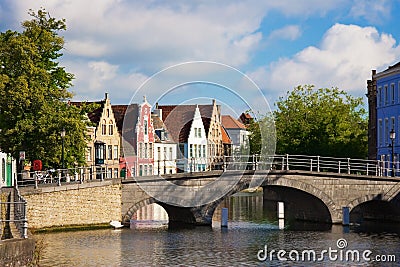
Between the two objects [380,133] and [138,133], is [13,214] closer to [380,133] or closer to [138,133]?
[380,133]

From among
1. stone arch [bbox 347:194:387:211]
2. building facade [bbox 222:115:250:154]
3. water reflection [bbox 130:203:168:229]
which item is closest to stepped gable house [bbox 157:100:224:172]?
building facade [bbox 222:115:250:154]

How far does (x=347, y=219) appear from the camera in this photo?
A: 2050 inches

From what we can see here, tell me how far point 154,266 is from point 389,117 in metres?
40.9

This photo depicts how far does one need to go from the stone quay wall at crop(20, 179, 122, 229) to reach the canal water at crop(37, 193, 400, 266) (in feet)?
4.59

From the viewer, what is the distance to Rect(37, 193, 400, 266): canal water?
34656mm

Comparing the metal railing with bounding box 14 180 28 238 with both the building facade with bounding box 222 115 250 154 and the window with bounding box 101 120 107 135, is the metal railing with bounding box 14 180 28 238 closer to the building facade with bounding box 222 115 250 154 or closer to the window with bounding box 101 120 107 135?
the building facade with bounding box 222 115 250 154

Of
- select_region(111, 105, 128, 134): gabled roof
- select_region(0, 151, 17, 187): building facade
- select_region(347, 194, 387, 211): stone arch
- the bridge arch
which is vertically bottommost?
the bridge arch

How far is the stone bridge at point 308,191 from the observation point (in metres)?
49.9

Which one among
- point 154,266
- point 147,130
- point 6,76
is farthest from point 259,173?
point 147,130

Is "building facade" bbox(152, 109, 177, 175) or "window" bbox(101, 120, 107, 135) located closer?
"building facade" bbox(152, 109, 177, 175)

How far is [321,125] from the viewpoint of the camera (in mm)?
80438

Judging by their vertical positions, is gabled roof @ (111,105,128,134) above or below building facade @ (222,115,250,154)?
above

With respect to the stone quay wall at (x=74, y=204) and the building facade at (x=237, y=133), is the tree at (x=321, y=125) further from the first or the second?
the stone quay wall at (x=74, y=204)

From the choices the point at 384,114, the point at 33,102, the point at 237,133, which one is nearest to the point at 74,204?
the point at 33,102
